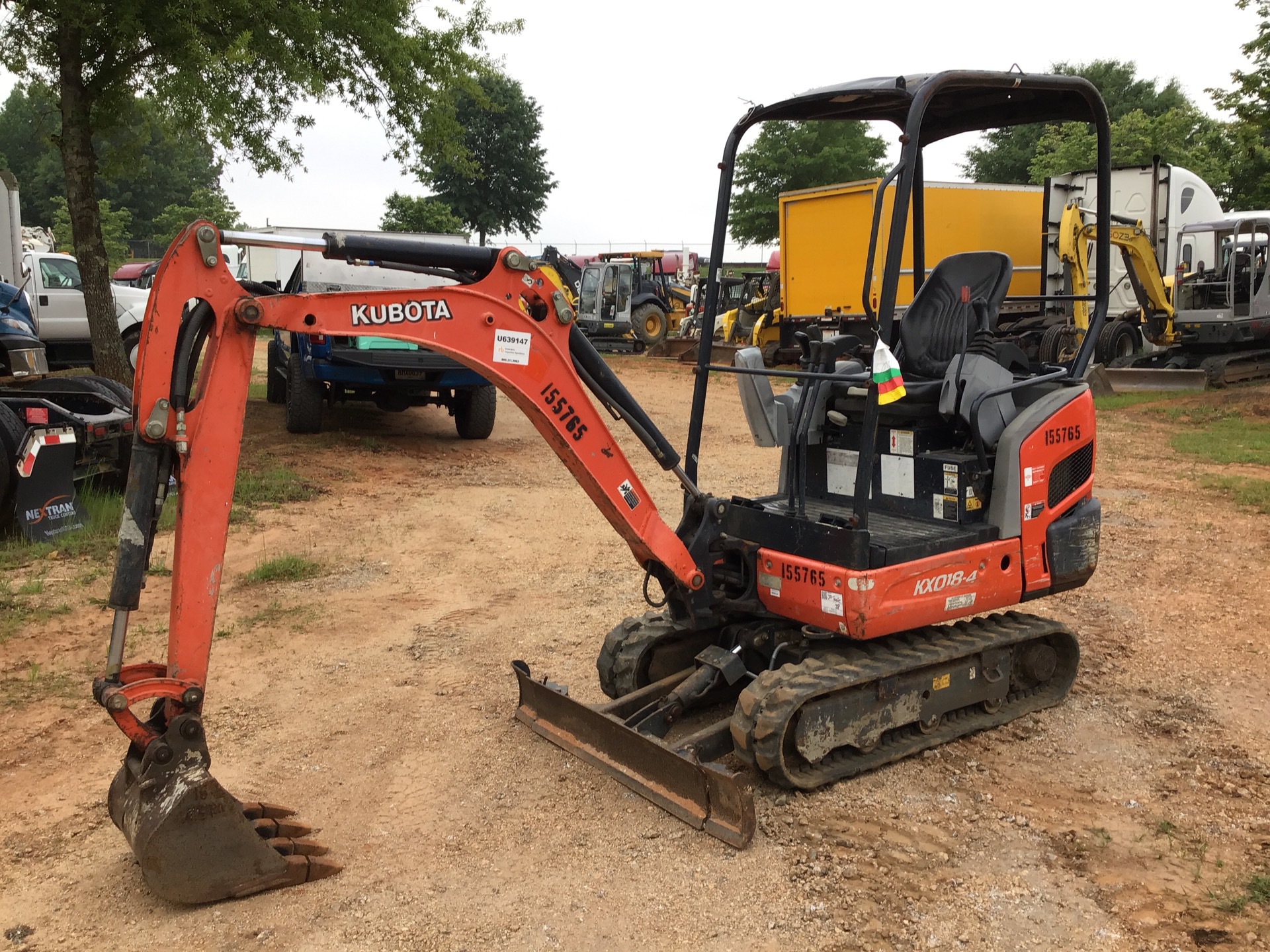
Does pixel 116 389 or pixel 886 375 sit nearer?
pixel 886 375

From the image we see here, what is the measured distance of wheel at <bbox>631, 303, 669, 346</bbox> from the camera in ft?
95.5

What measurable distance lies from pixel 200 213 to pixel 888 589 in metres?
46.8

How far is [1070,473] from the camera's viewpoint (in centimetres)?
Result: 556

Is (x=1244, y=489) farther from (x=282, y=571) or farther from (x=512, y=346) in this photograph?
(x=512, y=346)

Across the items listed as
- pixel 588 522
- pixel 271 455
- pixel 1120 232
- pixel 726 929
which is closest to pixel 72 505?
pixel 271 455

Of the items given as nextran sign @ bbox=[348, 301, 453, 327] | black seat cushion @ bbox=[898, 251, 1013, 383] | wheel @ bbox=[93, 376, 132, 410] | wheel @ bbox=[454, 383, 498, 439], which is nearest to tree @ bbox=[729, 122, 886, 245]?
wheel @ bbox=[454, 383, 498, 439]

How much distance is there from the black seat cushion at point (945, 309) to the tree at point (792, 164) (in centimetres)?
3586

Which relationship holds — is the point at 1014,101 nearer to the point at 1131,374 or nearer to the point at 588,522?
the point at 588,522

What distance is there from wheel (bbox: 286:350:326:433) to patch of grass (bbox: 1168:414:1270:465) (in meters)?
10.3

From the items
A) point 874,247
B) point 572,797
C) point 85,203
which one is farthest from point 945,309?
point 85,203

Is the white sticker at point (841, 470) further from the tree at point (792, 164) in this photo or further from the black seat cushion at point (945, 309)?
the tree at point (792, 164)

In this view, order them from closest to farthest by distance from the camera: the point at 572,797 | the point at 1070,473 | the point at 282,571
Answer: the point at 572,797 → the point at 1070,473 → the point at 282,571

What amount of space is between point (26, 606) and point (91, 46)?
7.04m

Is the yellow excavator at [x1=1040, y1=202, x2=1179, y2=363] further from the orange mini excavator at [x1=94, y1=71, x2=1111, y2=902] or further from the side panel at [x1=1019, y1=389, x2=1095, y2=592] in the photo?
the orange mini excavator at [x1=94, y1=71, x2=1111, y2=902]
